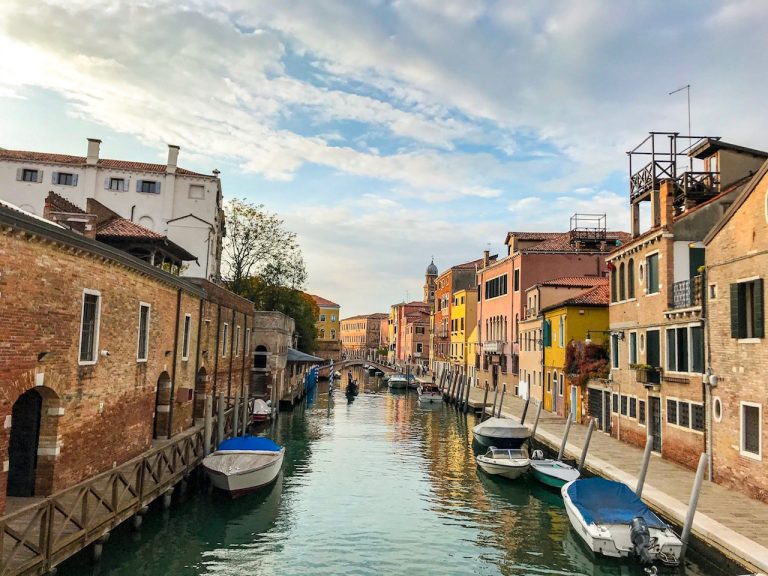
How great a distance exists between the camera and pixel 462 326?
174ft

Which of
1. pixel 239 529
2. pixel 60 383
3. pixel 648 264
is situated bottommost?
pixel 239 529

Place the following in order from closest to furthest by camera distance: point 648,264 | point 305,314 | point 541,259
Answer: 1. point 648,264
2. point 541,259
3. point 305,314

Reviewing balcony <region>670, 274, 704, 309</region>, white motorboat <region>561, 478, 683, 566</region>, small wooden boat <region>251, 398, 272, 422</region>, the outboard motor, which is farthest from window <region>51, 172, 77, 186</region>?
the outboard motor

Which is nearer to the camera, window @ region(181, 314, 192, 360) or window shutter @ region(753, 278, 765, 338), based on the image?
window shutter @ region(753, 278, 765, 338)

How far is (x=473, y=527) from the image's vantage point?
13789 mm

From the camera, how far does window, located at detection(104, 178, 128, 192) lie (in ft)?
114

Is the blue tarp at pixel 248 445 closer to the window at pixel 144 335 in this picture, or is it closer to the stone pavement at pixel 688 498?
the window at pixel 144 335

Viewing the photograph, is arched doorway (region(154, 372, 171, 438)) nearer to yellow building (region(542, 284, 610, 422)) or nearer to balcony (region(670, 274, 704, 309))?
balcony (region(670, 274, 704, 309))

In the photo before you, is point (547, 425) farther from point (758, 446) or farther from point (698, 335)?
point (758, 446)

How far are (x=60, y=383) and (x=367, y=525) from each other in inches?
291

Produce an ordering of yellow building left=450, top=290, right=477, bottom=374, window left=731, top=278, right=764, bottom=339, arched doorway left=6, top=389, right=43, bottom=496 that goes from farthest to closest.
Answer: yellow building left=450, top=290, right=477, bottom=374
window left=731, top=278, right=764, bottom=339
arched doorway left=6, top=389, right=43, bottom=496

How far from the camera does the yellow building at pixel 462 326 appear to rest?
51.2 m

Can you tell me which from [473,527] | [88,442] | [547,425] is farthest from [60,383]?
[547,425]

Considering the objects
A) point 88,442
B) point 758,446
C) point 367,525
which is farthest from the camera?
point 367,525
